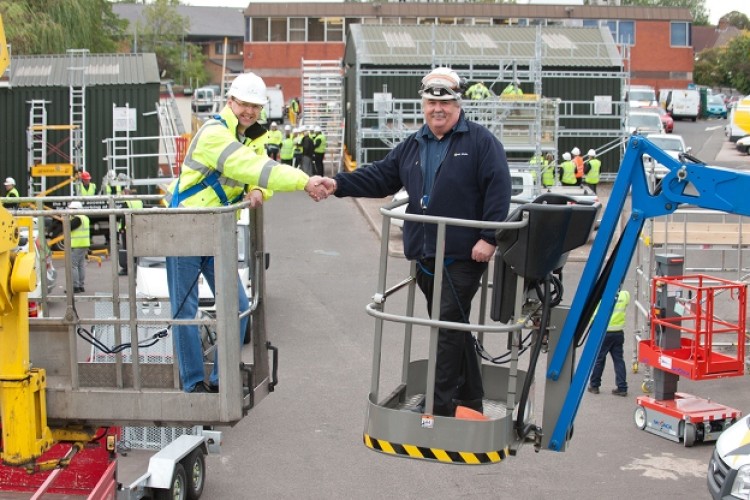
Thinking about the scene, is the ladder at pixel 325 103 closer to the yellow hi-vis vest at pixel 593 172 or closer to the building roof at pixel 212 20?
the yellow hi-vis vest at pixel 593 172

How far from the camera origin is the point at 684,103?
62156 millimetres

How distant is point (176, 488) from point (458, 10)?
57.3 m

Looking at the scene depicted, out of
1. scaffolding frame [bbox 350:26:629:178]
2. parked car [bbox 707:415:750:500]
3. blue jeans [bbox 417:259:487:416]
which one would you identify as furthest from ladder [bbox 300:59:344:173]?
blue jeans [bbox 417:259:487:416]

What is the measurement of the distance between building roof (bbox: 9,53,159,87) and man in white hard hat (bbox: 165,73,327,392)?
2548cm

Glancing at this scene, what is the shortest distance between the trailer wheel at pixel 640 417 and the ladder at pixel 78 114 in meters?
21.3

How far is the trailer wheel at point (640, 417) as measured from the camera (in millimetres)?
13266

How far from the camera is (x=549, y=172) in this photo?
30.1 m

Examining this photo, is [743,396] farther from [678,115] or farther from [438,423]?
[678,115]

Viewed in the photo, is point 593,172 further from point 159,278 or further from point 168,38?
point 168,38

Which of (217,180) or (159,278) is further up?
(217,180)

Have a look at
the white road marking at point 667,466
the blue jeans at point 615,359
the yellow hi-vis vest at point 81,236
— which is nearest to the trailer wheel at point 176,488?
the white road marking at point 667,466

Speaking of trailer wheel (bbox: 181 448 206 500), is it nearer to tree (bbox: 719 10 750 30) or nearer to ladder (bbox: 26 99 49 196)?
ladder (bbox: 26 99 49 196)

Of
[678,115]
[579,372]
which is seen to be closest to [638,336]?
[579,372]

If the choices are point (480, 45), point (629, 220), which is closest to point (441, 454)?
point (629, 220)
